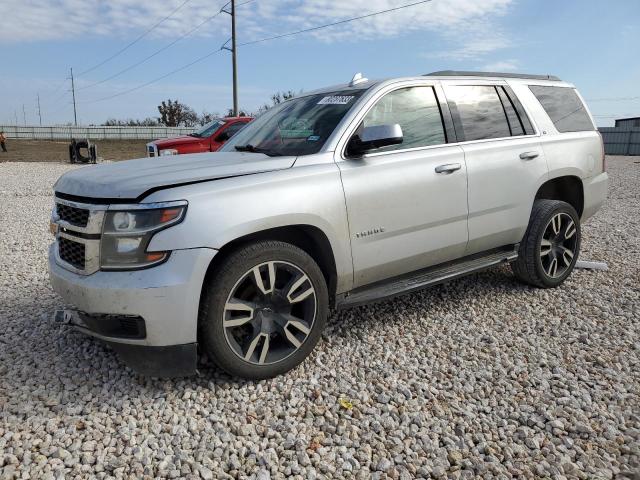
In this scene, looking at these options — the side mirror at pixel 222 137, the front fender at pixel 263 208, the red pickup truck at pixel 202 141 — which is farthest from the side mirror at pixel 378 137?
the side mirror at pixel 222 137

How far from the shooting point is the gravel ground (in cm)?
240

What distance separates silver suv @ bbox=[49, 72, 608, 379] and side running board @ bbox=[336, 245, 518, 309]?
16 mm

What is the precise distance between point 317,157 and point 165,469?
1.95 metres

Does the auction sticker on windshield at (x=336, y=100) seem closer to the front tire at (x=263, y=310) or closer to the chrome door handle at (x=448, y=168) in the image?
the chrome door handle at (x=448, y=168)

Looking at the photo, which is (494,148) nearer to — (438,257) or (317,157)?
(438,257)

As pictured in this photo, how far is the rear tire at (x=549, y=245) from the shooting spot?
445 centimetres

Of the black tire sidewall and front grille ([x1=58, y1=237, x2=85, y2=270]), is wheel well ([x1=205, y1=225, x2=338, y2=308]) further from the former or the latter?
the black tire sidewall

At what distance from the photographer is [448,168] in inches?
146

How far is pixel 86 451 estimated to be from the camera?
8.17ft

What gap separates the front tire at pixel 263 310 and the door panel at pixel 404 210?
42 centimetres

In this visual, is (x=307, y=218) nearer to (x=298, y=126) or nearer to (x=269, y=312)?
(x=269, y=312)

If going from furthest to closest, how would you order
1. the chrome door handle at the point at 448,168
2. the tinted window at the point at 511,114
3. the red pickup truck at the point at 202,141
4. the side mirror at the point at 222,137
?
the side mirror at the point at 222,137 < the red pickup truck at the point at 202,141 < the tinted window at the point at 511,114 < the chrome door handle at the point at 448,168

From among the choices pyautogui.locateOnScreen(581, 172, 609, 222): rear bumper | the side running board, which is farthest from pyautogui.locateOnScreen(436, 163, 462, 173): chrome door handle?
pyautogui.locateOnScreen(581, 172, 609, 222): rear bumper

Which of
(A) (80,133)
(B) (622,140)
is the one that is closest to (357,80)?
(B) (622,140)
